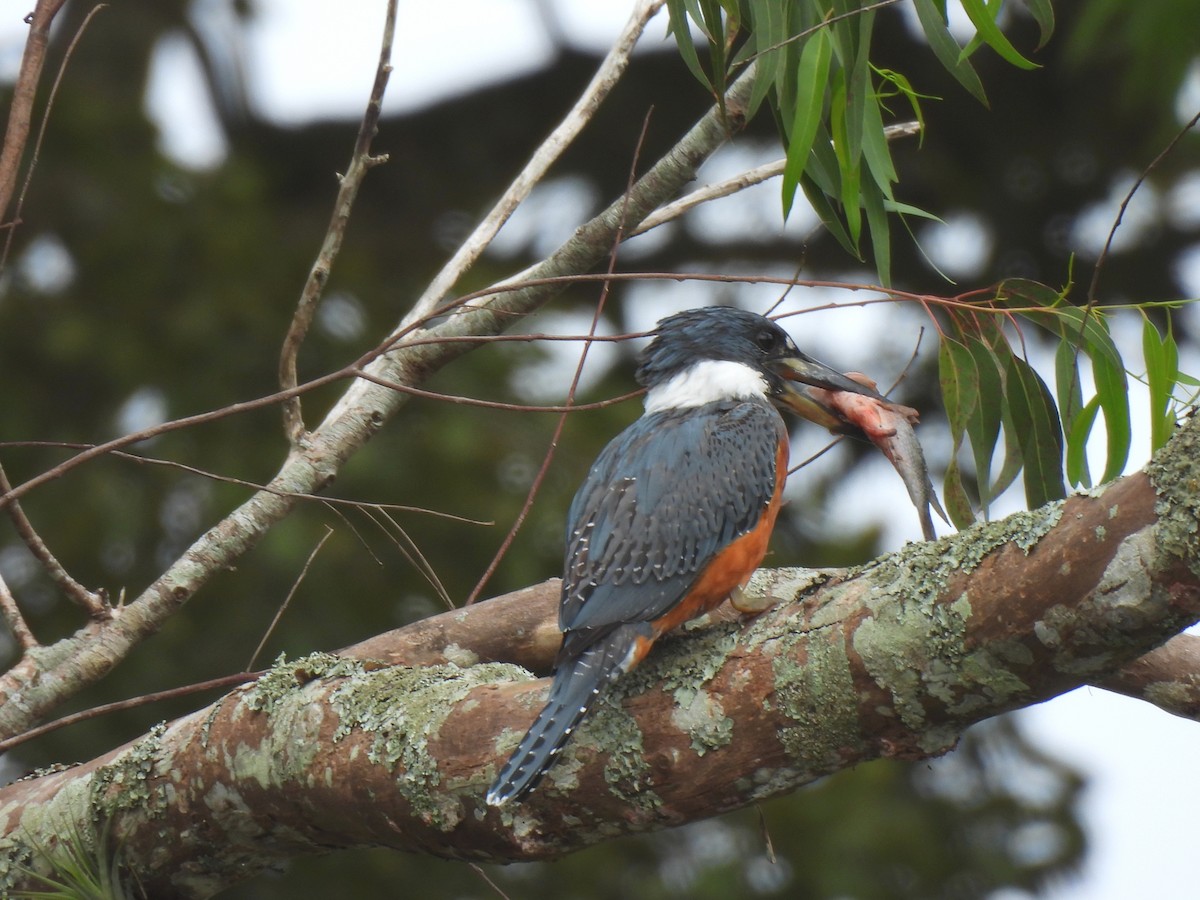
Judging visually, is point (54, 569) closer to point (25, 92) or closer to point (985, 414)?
point (25, 92)

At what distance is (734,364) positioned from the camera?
3.65 m

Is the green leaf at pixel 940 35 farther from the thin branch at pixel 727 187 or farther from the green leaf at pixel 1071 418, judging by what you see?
the green leaf at pixel 1071 418

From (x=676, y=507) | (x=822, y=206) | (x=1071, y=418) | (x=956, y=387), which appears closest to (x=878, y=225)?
(x=822, y=206)

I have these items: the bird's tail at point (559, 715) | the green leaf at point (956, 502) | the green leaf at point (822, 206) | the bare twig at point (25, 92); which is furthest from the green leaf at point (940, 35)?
the bare twig at point (25, 92)

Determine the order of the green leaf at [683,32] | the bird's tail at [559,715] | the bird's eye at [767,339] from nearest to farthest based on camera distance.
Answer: the bird's tail at [559,715] → the green leaf at [683,32] → the bird's eye at [767,339]

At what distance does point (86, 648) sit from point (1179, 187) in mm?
5814

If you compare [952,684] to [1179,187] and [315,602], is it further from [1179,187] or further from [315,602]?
[1179,187]

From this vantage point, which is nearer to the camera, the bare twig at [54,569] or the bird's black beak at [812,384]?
the bare twig at [54,569]

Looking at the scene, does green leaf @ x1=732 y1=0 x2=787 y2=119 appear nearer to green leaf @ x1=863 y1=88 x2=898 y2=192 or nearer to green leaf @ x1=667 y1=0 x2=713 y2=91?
green leaf @ x1=667 y1=0 x2=713 y2=91

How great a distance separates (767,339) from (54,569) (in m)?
1.92

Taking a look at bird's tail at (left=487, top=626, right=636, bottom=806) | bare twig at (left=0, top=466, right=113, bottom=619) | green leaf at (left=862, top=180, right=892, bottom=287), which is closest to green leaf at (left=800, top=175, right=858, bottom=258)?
green leaf at (left=862, top=180, right=892, bottom=287)

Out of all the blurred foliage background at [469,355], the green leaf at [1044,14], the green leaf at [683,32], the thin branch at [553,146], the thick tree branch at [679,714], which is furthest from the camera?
the blurred foliage background at [469,355]

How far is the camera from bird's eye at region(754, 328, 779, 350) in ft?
12.1

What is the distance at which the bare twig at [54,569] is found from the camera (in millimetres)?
2697
